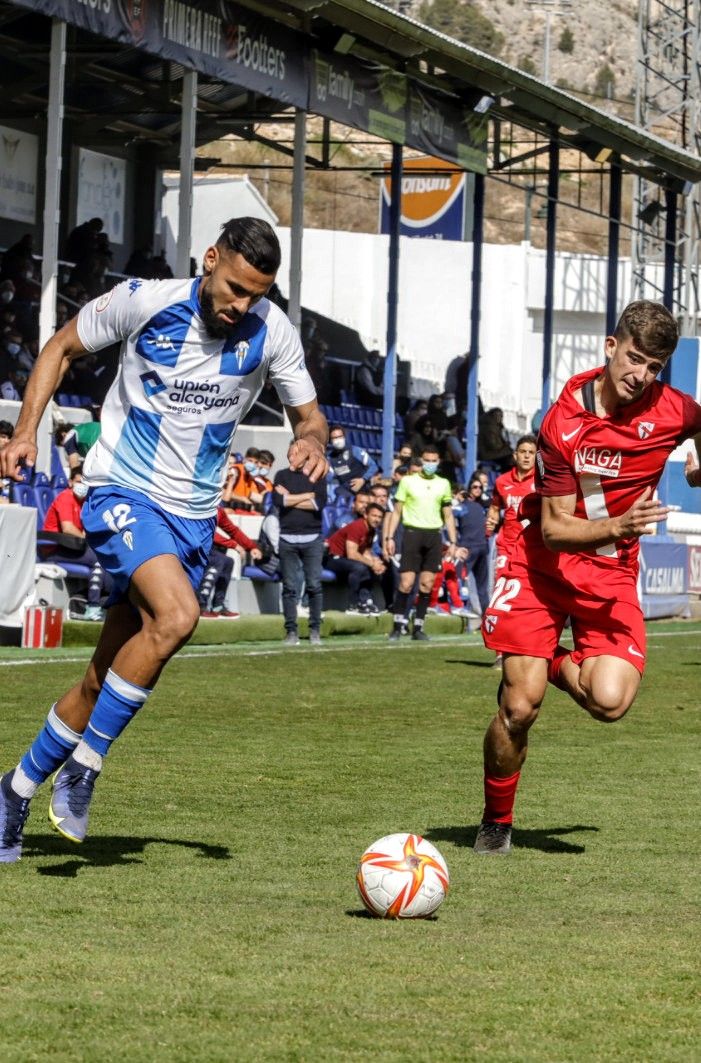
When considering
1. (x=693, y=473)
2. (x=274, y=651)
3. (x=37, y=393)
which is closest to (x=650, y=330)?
(x=693, y=473)

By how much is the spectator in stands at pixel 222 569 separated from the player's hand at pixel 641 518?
41.9 ft

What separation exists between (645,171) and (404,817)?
104 feet

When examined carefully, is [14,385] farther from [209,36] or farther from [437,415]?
[437,415]

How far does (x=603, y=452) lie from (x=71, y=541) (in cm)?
1186

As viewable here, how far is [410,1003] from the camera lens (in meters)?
4.52

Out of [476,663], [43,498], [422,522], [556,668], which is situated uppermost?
[43,498]

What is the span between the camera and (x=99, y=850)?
677 cm

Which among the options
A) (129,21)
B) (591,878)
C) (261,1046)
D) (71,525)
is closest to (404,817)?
(591,878)

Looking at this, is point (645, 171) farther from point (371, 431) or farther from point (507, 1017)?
point (507, 1017)

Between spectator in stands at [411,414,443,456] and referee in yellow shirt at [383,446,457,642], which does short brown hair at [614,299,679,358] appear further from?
spectator in stands at [411,414,443,456]

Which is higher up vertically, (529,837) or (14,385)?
(14,385)

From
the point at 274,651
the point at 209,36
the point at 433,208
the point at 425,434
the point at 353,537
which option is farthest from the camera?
the point at 433,208

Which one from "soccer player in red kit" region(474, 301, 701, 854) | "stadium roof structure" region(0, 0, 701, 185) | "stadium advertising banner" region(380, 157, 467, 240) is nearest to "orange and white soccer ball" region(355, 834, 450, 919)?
"soccer player in red kit" region(474, 301, 701, 854)

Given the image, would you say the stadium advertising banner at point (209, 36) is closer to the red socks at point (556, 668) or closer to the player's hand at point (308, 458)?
the red socks at point (556, 668)
